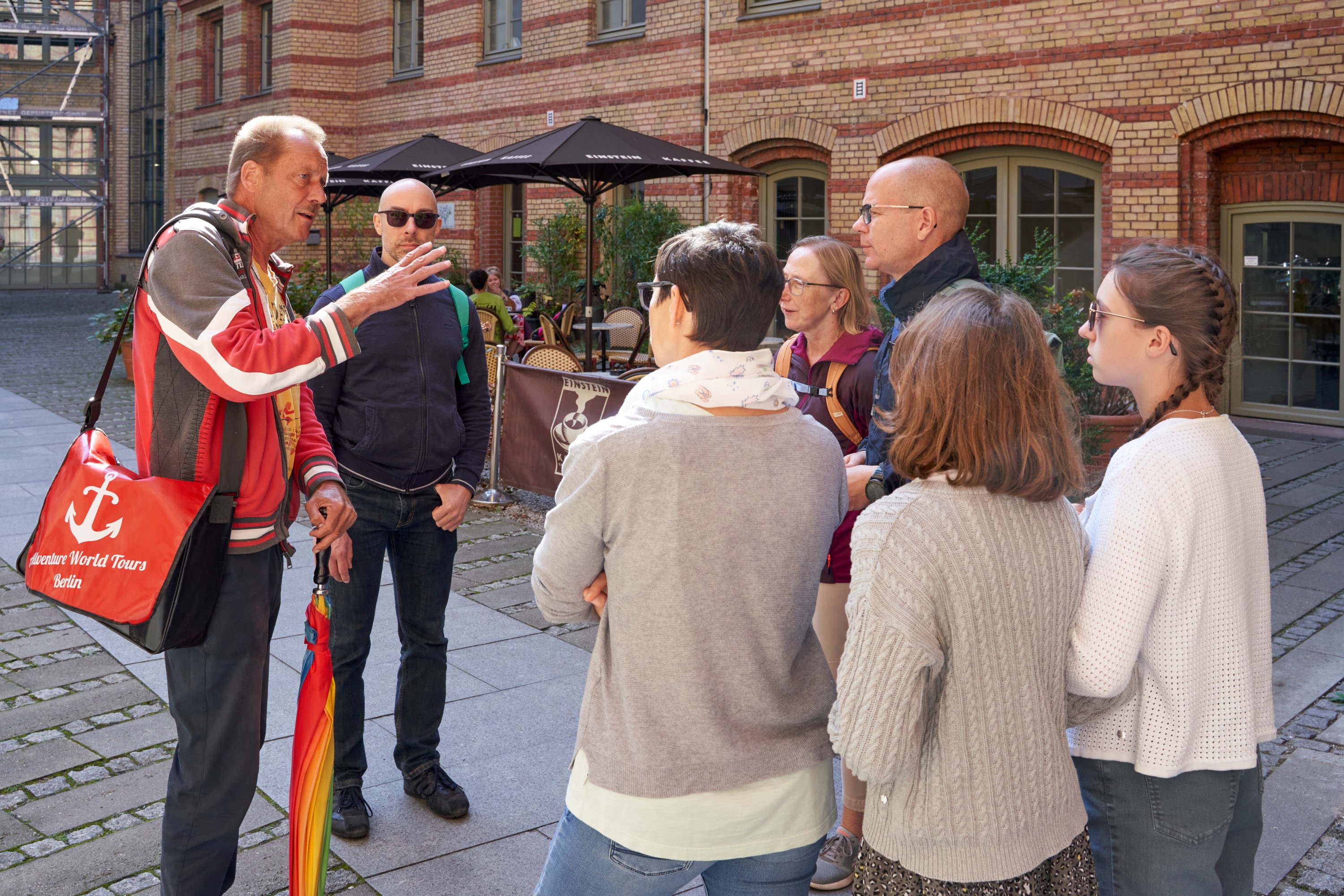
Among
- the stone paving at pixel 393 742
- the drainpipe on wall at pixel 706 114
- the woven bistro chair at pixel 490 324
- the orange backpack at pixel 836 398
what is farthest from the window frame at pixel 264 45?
the orange backpack at pixel 836 398

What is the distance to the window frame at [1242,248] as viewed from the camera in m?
11.1

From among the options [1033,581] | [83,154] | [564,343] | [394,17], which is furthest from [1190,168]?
[83,154]

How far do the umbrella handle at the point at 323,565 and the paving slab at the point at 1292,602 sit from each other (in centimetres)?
468

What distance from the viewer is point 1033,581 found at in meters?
1.93

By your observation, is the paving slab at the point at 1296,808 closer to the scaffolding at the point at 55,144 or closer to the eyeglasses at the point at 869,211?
the eyeglasses at the point at 869,211

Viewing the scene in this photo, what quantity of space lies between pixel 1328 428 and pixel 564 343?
7569mm

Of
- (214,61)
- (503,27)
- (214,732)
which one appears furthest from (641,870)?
(214,61)

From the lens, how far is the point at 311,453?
3.21 metres

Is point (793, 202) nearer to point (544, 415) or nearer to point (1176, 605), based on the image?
point (544, 415)

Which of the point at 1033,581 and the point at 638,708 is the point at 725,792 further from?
the point at 1033,581

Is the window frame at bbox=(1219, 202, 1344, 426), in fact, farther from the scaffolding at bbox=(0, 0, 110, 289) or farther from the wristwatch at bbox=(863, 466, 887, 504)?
the scaffolding at bbox=(0, 0, 110, 289)

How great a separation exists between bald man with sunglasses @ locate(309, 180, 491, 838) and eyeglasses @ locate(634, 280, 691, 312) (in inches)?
64.4

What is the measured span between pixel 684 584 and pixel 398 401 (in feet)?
6.52

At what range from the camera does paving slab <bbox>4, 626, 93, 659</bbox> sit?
5.49 meters
